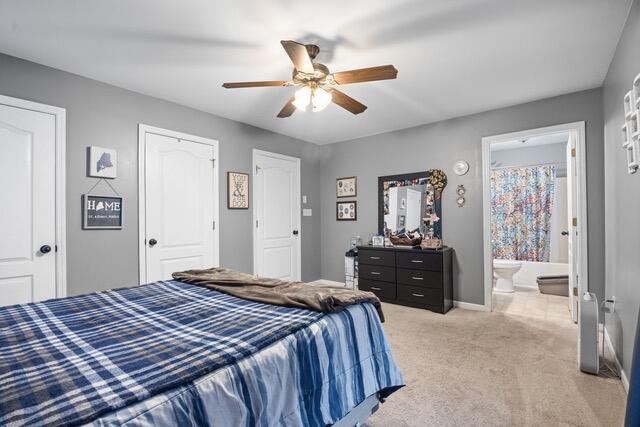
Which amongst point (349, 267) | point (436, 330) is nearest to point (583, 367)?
point (436, 330)

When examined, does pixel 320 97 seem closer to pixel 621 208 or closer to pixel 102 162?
pixel 102 162

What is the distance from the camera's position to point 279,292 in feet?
5.97

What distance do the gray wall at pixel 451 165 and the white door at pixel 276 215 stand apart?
670 millimetres

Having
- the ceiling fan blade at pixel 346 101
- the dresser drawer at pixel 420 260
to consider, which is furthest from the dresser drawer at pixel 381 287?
the ceiling fan blade at pixel 346 101

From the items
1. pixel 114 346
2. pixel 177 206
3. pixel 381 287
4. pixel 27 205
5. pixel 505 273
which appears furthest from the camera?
pixel 505 273

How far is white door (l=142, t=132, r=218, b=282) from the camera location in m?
3.25

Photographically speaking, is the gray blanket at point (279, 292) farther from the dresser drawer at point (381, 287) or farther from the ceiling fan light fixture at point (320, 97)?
the dresser drawer at point (381, 287)

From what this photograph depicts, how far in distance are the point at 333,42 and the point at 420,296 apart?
3.00 m

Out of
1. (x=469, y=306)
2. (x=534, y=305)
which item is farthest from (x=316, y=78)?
(x=534, y=305)

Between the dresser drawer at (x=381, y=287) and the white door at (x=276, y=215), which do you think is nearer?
the dresser drawer at (x=381, y=287)

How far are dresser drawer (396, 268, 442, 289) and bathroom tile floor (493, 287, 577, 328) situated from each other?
90cm

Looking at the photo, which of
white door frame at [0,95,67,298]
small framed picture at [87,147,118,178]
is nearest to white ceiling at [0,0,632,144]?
white door frame at [0,95,67,298]

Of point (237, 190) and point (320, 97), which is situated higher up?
point (320, 97)

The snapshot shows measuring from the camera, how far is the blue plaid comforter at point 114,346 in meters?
0.81
